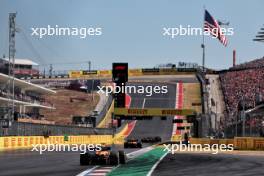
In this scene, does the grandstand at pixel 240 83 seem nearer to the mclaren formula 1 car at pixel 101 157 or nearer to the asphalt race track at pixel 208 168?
the asphalt race track at pixel 208 168

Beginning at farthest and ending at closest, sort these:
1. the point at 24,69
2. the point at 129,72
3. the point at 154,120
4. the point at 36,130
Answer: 1. the point at 24,69
2. the point at 129,72
3. the point at 154,120
4. the point at 36,130

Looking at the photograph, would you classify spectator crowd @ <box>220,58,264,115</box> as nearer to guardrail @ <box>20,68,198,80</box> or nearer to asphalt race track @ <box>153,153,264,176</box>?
guardrail @ <box>20,68,198,80</box>

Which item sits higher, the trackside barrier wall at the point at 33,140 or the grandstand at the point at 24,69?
the grandstand at the point at 24,69

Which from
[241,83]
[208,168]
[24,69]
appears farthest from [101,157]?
[24,69]

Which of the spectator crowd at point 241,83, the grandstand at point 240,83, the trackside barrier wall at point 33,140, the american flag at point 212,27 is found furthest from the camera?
the spectator crowd at point 241,83

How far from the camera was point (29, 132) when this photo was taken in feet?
174

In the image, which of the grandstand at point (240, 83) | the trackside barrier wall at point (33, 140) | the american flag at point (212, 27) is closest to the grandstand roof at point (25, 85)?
the trackside barrier wall at point (33, 140)

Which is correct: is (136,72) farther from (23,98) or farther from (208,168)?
(208,168)

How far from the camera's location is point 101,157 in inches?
971

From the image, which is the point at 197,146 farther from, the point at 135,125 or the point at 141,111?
the point at 135,125

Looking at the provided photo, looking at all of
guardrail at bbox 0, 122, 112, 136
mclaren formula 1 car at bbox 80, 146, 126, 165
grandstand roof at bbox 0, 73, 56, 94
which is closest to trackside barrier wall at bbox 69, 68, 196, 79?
grandstand roof at bbox 0, 73, 56, 94

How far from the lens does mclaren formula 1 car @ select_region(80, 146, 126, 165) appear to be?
24.6 metres

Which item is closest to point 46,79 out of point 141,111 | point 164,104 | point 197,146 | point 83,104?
point 83,104

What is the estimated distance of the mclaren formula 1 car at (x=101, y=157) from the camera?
24625 mm
